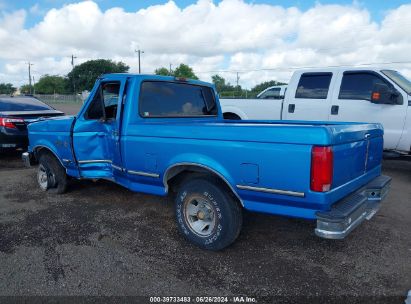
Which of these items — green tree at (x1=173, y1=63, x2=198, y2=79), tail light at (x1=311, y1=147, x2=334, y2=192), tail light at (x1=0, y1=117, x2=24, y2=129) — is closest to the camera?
tail light at (x1=311, y1=147, x2=334, y2=192)

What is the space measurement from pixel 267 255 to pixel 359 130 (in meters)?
1.56

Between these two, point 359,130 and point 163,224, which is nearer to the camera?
point 359,130

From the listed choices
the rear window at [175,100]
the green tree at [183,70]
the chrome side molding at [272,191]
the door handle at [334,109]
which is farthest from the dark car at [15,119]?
the green tree at [183,70]

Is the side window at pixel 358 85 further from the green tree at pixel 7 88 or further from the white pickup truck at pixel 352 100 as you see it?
the green tree at pixel 7 88

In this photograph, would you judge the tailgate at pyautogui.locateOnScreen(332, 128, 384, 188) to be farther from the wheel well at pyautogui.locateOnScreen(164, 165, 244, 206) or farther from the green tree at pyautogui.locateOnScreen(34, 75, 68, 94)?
the green tree at pyautogui.locateOnScreen(34, 75, 68, 94)

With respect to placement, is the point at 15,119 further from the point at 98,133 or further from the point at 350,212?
the point at 350,212

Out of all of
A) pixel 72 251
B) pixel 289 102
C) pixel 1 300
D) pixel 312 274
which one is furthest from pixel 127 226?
pixel 289 102

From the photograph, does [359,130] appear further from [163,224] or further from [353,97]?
[353,97]

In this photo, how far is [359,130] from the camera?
11.3ft

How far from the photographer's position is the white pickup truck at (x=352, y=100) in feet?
21.0

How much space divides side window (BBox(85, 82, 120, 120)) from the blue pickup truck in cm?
1

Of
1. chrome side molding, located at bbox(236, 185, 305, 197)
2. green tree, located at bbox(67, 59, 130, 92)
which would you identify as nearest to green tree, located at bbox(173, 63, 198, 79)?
green tree, located at bbox(67, 59, 130, 92)

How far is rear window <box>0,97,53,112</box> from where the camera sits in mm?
8773

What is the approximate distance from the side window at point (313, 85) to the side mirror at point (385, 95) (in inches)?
39.5
